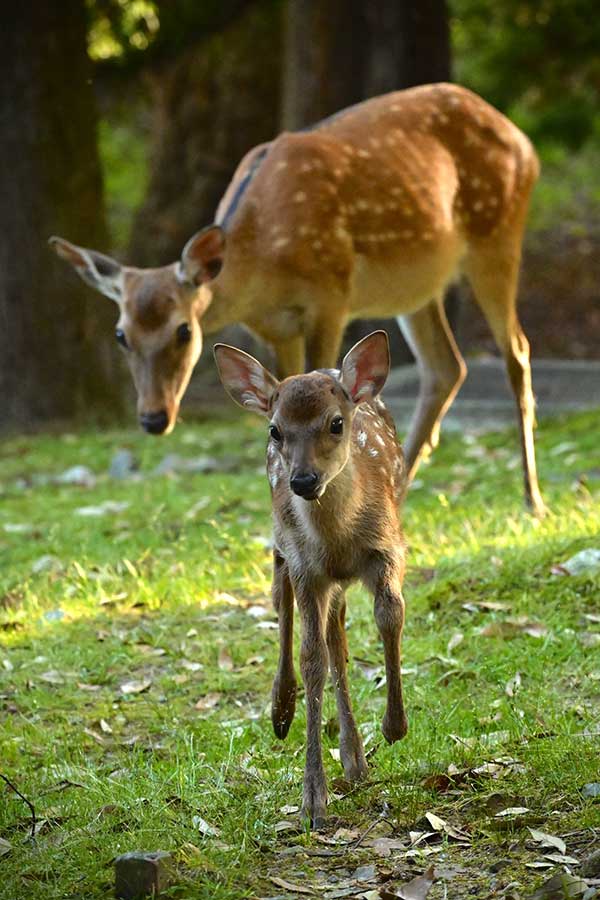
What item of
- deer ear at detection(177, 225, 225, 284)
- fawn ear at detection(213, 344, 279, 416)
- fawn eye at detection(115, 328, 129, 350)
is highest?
fawn ear at detection(213, 344, 279, 416)

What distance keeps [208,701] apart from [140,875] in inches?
65.7

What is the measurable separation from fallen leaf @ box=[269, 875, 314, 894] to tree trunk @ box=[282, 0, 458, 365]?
8023 mm

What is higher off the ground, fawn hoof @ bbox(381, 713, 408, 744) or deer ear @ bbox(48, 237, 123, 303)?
fawn hoof @ bbox(381, 713, 408, 744)

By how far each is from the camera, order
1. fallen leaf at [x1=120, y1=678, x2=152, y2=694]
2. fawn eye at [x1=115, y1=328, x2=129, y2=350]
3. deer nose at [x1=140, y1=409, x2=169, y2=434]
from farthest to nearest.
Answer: fawn eye at [x1=115, y1=328, x2=129, y2=350] → deer nose at [x1=140, y1=409, x2=169, y2=434] → fallen leaf at [x1=120, y1=678, x2=152, y2=694]

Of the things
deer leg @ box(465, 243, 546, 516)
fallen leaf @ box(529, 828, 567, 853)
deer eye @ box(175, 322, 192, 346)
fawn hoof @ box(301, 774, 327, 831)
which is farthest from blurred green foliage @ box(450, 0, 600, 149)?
fallen leaf @ box(529, 828, 567, 853)

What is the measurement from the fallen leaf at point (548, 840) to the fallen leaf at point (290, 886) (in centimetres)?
56

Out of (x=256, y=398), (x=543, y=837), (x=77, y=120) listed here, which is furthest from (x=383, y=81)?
(x=543, y=837)

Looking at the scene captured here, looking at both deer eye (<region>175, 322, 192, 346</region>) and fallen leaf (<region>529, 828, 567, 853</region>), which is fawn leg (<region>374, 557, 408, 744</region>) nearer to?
fallen leaf (<region>529, 828, 567, 853</region>)

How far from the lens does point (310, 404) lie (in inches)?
161

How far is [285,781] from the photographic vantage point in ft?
14.2

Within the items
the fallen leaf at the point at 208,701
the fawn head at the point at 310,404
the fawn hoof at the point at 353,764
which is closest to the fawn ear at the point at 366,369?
the fawn head at the point at 310,404

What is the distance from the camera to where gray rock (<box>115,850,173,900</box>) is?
3.54 meters

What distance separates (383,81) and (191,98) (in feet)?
12.3

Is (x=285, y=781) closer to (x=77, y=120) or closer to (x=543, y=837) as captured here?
(x=543, y=837)
